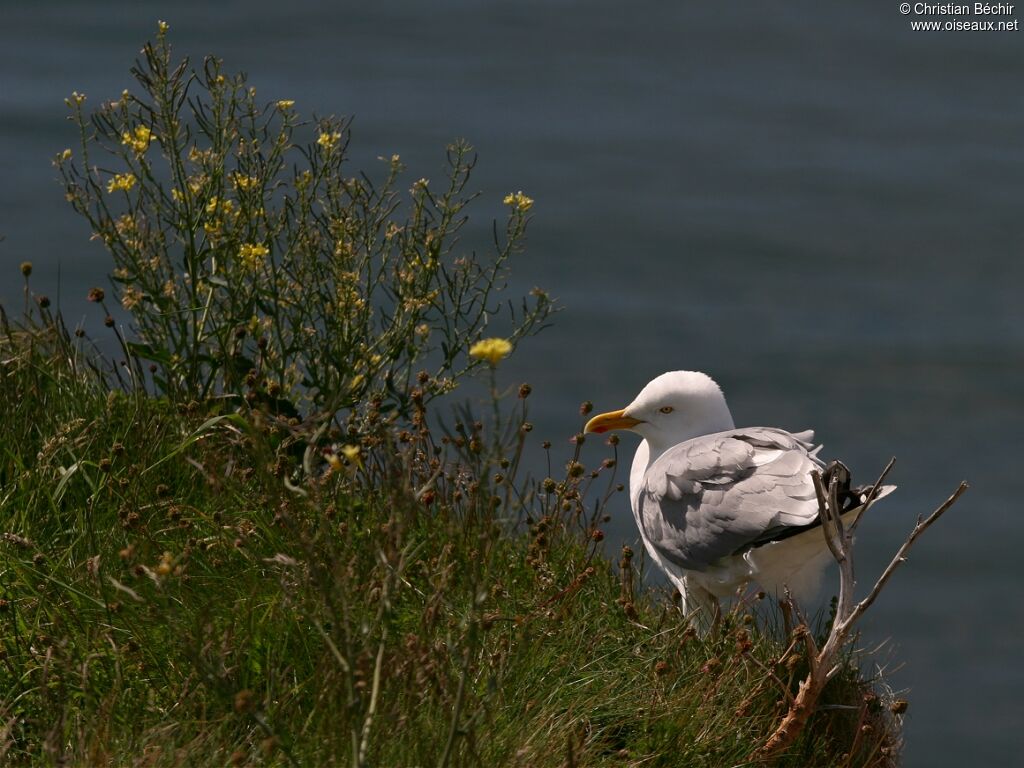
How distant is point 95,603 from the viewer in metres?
4.44

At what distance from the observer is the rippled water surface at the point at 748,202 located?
7.50 metres

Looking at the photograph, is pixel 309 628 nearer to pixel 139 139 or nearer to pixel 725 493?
pixel 725 493

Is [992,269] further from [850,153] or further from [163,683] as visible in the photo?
[163,683]

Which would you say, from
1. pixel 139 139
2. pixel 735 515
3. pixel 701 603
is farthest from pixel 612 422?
pixel 139 139

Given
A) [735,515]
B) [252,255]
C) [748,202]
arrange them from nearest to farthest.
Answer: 1. [735,515]
2. [252,255]
3. [748,202]

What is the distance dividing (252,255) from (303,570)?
4.62 feet

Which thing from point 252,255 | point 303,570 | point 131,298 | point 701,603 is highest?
point 252,255

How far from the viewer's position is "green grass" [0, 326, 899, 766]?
3.87 m

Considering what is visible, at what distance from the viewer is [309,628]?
4.50 meters

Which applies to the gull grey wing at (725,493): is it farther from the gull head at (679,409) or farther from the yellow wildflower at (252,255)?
the yellow wildflower at (252,255)

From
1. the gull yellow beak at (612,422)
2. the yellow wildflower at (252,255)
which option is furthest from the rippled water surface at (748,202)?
the yellow wildflower at (252,255)

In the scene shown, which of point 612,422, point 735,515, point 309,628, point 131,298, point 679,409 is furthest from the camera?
point 612,422

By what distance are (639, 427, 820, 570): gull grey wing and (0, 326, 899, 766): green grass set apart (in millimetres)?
228

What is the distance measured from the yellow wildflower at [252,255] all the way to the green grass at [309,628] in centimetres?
49
